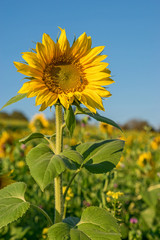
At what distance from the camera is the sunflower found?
166cm

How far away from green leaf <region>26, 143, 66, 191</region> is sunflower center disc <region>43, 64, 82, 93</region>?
1.39 feet

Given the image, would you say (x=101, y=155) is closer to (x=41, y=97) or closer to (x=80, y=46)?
(x=41, y=97)

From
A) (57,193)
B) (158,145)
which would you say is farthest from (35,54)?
(158,145)

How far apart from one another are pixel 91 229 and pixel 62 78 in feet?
3.08

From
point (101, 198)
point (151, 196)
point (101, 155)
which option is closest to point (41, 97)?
point (101, 155)

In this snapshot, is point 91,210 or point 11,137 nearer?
point 91,210

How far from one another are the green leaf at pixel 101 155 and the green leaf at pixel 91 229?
0.25 meters

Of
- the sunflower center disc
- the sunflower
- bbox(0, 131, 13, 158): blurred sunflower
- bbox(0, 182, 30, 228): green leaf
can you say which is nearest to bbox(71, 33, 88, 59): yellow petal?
the sunflower

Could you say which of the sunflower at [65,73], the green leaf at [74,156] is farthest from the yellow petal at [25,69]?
the green leaf at [74,156]

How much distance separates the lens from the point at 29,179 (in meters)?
3.91

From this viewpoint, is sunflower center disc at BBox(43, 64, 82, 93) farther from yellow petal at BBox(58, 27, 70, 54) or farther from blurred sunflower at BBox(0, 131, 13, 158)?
blurred sunflower at BBox(0, 131, 13, 158)

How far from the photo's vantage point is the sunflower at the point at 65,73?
1.66 meters

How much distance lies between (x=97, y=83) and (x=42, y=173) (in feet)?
2.38

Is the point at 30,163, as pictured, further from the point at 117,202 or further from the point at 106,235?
the point at 117,202
